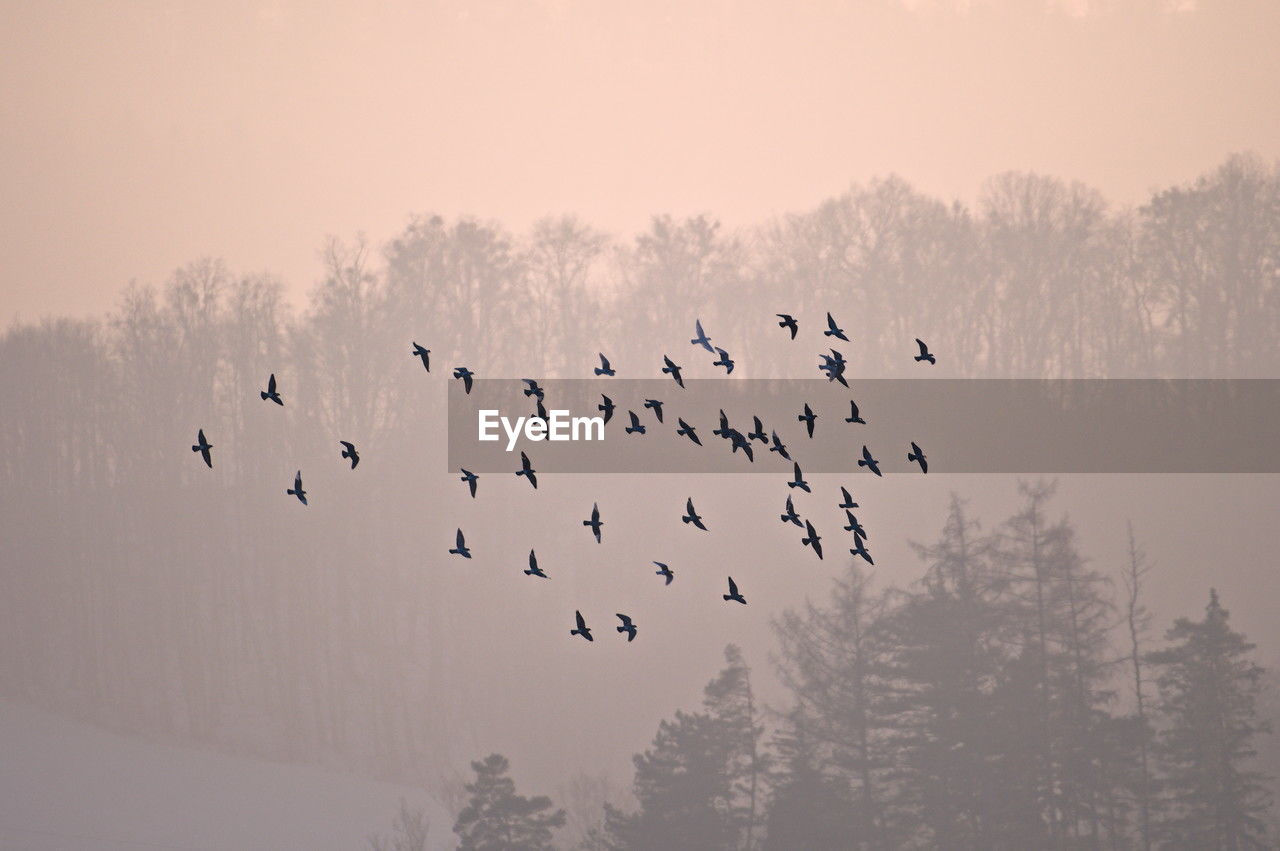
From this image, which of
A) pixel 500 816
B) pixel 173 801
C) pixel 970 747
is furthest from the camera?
pixel 173 801

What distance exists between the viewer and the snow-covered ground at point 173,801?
57.5m

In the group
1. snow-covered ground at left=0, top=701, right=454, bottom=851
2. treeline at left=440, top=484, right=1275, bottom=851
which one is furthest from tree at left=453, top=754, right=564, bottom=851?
snow-covered ground at left=0, top=701, right=454, bottom=851

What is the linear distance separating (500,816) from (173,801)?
27.1 metres

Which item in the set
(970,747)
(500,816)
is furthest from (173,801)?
(970,747)

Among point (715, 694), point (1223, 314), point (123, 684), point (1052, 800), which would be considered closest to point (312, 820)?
point (123, 684)

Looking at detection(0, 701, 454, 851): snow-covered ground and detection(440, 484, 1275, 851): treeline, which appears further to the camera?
detection(0, 701, 454, 851): snow-covered ground

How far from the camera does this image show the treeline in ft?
122

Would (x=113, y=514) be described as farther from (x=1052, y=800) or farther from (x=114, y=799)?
(x=1052, y=800)

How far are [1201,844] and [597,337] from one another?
151 feet

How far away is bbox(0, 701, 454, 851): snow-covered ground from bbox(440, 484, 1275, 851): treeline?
17.8 m

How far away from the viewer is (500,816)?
126ft

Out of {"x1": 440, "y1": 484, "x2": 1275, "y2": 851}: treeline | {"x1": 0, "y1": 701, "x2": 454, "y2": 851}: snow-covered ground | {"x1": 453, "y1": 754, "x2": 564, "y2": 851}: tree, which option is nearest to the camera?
{"x1": 440, "y1": 484, "x2": 1275, "y2": 851}: treeline

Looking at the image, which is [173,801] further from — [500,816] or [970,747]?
[970,747]

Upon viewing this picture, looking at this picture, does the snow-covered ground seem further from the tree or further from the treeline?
the treeline
